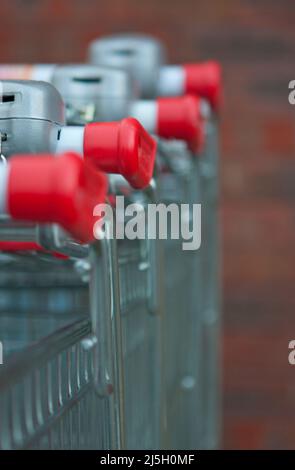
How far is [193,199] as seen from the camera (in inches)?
45.1

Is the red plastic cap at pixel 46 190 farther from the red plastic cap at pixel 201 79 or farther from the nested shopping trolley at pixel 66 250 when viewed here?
the red plastic cap at pixel 201 79

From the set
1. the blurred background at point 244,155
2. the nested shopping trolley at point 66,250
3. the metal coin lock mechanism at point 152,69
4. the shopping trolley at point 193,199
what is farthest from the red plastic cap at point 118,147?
the blurred background at point 244,155

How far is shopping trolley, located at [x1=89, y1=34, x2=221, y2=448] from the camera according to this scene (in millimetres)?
1112

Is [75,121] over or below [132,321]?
over

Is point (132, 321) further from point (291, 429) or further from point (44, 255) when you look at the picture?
point (291, 429)

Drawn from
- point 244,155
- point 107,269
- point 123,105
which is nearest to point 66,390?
point 107,269

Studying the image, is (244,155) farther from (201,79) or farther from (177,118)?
(177,118)

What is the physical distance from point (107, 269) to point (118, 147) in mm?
95

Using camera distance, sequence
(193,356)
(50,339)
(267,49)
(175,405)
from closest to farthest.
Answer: (50,339), (175,405), (193,356), (267,49)

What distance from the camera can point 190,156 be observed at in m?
1.15

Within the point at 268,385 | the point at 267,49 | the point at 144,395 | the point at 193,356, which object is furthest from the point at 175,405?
the point at 267,49

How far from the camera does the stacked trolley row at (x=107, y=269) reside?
0.50 meters

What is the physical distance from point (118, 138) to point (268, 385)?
1.42 m

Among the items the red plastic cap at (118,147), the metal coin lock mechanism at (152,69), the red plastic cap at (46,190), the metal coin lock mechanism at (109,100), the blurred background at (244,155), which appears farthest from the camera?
the blurred background at (244,155)
